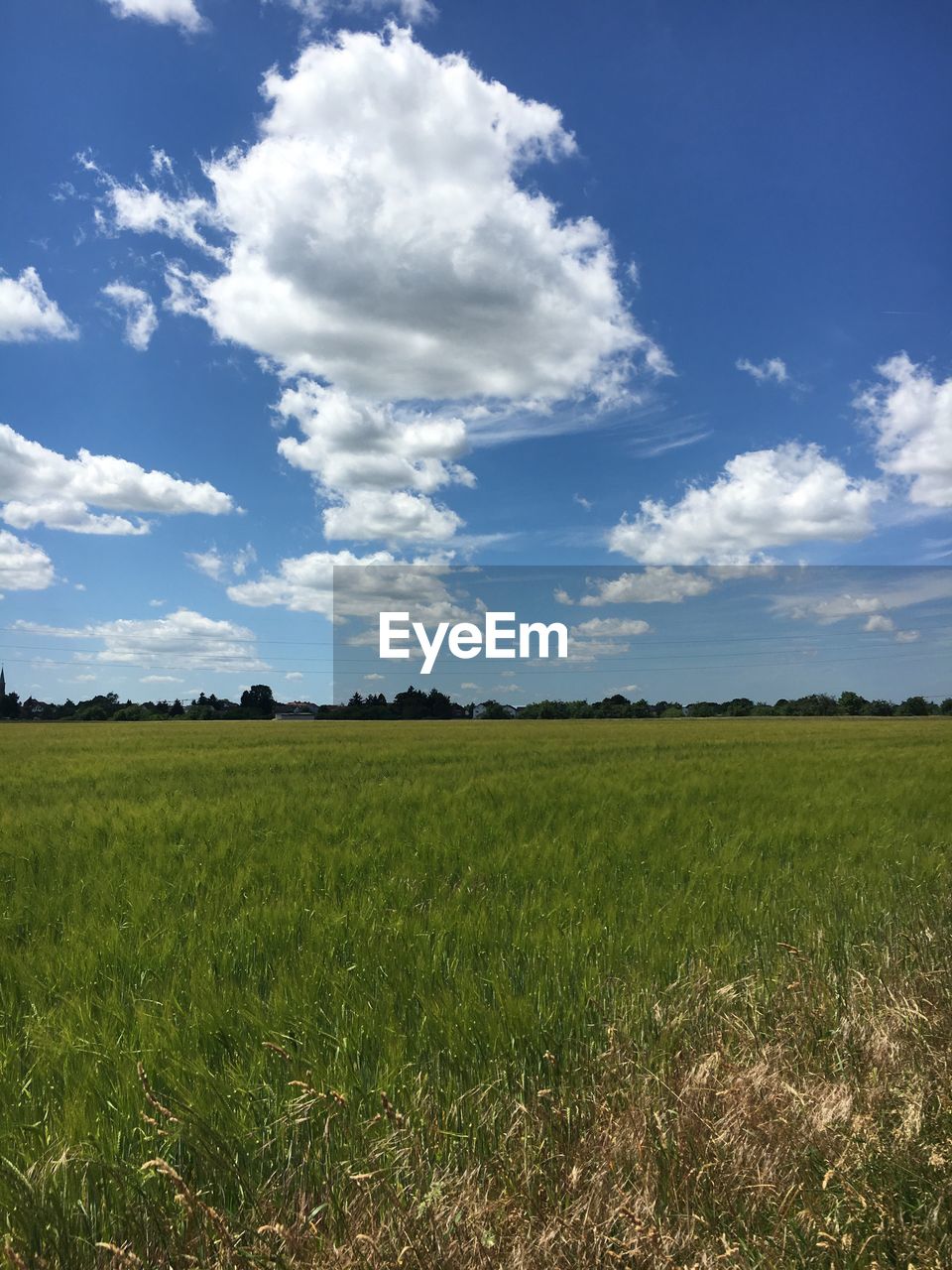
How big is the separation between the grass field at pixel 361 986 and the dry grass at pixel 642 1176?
0.08 feet

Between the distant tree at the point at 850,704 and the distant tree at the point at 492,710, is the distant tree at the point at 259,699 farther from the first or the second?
the distant tree at the point at 850,704

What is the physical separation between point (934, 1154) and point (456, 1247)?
1536mm

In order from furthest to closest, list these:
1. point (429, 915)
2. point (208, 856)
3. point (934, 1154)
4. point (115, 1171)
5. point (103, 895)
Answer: point (208, 856) < point (103, 895) < point (429, 915) < point (934, 1154) < point (115, 1171)

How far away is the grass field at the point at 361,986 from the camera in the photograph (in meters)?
2.24

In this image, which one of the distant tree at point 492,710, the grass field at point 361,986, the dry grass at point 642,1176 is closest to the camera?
the dry grass at point 642,1176

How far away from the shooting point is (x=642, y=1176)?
234cm

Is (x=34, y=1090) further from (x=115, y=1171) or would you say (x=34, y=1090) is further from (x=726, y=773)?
(x=726, y=773)

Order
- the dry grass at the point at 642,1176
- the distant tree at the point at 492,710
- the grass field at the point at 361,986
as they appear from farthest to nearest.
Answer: the distant tree at the point at 492,710, the grass field at the point at 361,986, the dry grass at the point at 642,1176

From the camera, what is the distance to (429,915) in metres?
4.52

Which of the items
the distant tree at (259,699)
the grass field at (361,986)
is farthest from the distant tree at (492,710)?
the grass field at (361,986)

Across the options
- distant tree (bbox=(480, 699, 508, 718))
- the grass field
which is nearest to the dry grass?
the grass field

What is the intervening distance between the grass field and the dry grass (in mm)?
23

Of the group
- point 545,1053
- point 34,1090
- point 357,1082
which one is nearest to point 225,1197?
point 357,1082

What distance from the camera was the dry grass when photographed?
6.64 feet
